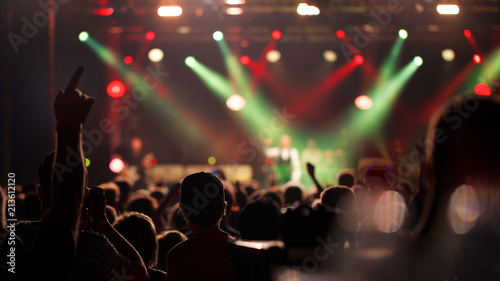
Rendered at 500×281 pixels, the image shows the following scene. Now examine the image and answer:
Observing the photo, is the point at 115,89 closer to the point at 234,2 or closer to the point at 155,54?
the point at 155,54

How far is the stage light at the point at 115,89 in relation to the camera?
1275cm

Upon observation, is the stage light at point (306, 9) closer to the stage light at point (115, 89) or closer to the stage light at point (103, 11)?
the stage light at point (103, 11)

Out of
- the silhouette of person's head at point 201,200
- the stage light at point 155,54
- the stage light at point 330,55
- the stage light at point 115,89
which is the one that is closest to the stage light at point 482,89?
the stage light at point 330,55

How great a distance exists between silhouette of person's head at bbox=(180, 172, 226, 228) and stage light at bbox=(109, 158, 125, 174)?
408 inches

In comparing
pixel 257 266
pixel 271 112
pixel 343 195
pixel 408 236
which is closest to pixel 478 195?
pixel 408 236

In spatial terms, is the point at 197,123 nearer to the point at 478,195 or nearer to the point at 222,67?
the point at 222,67

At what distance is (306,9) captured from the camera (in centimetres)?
976

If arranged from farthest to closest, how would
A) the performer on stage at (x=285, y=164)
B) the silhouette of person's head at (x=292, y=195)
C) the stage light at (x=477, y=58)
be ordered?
the performer on stage at (x=285, y=164), the stage light at (x=477, y=58), the silhouette of person's head at (x=292, y=195)

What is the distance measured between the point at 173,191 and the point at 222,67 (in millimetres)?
10943

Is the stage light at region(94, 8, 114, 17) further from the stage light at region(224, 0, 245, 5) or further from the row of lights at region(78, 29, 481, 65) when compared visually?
the stage light at region(224, 0, 245, 5)

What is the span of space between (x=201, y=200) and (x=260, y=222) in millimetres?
381

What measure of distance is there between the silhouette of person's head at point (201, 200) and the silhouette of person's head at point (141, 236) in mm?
320

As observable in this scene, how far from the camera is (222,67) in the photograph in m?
14.5

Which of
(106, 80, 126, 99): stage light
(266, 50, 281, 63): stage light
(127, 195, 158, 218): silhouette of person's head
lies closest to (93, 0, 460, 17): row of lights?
(106, 80, 126, 99): stage light
